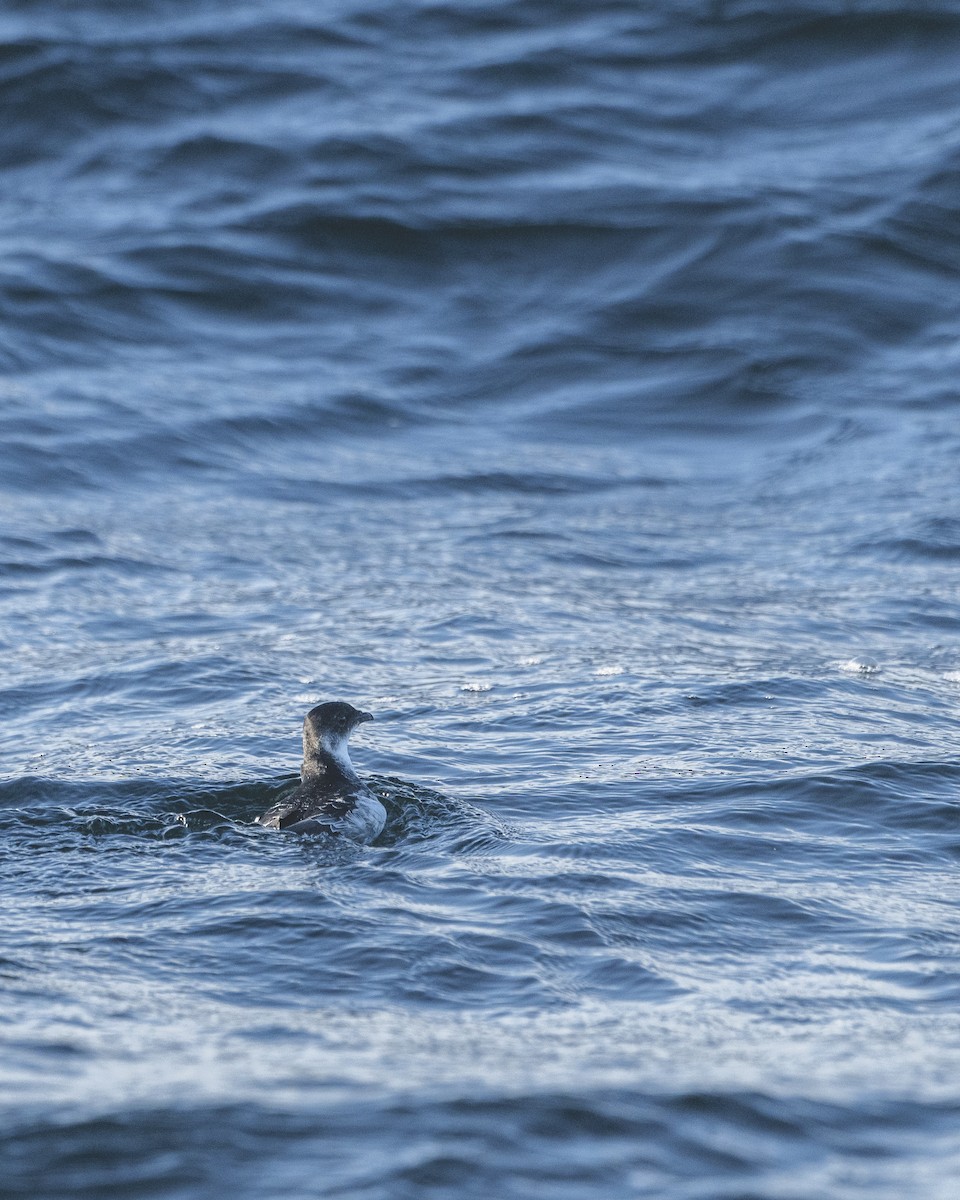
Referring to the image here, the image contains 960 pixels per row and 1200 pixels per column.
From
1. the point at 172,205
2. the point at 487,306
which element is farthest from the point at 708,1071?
the point at 172,205

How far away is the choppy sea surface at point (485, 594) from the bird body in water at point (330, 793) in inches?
5.5

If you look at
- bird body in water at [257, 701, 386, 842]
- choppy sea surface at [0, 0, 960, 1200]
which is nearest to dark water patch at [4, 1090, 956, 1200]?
choppy sea surface at [0, 0, 960, 1200]

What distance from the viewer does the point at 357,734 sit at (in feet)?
29.9

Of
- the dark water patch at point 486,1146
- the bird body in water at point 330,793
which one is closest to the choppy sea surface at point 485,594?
the dark water patch at point 486,1146

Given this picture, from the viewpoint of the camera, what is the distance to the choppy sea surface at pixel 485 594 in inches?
199

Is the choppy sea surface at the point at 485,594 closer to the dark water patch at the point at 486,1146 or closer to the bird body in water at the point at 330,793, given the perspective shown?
the dark water patch at the point at 486,1146

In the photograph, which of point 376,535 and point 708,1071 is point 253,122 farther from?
point 708,1071

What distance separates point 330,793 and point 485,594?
3612mm

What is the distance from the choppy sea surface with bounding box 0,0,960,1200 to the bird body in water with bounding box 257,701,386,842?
140 millimetres

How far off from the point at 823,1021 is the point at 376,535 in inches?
279

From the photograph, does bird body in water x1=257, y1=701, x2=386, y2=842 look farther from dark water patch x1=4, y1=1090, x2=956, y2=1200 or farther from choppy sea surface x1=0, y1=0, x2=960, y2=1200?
dark water patch x1=4, y1=1090, x2=956, y2=1200

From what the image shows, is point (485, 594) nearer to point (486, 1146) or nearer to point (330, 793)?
point (330, 793)

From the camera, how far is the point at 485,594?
11047 mm

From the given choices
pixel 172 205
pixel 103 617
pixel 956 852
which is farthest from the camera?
pixel 172 205
